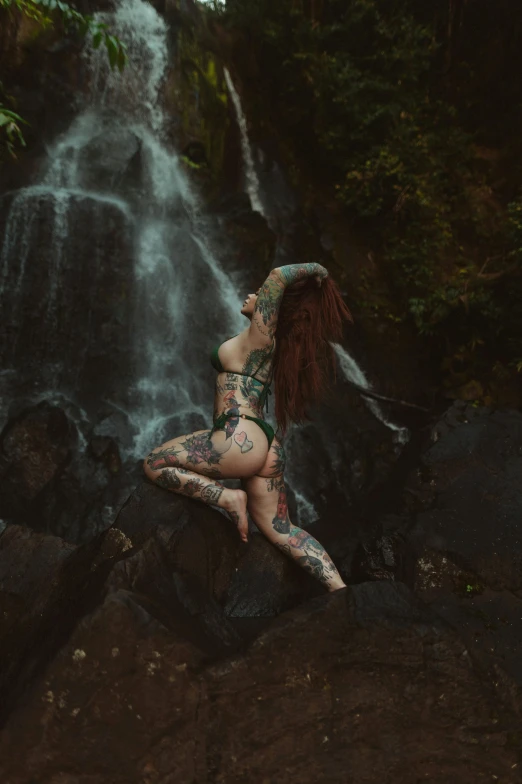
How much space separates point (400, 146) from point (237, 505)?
7462mm

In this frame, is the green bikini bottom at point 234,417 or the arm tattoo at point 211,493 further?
the green bikini bottom at point 234,417

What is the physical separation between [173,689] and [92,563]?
935 millimetres

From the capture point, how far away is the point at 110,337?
7.04m

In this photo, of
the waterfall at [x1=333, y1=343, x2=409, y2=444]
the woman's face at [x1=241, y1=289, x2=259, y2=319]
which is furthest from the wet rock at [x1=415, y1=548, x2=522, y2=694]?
the waterfall at [x1=333, y1=343, x2=409, y2=444]

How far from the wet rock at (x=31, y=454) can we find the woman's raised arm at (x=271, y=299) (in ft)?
11.8

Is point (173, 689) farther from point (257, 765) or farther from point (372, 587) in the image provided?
point (372, 587)

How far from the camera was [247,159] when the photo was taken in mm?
9359

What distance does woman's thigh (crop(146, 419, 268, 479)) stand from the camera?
3137 mm

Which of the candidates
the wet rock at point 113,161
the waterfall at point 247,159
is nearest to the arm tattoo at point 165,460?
the wet rock at point 113,161

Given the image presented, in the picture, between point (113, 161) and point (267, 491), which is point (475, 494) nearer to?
point (267, 491)

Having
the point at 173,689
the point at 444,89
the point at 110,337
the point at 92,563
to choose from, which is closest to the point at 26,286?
the point at 110,337

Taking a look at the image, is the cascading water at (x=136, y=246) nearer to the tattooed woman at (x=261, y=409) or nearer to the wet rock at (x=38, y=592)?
the wet rock at (x=38, y=592)

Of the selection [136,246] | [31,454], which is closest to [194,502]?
[31,454]

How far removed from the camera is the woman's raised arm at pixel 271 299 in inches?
126
